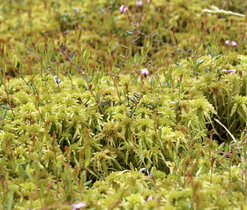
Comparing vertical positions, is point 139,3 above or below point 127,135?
above

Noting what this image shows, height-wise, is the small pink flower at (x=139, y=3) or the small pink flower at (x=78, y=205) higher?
the small pink flower at (x=139, y=3)

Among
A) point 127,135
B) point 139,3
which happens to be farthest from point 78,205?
point 139,3

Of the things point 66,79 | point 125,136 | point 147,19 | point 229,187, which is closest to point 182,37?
point 147,19

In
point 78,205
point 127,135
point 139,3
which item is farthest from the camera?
point 139,3

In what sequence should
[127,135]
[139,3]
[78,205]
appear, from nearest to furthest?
[78,205]
[127,135]
[139,3]

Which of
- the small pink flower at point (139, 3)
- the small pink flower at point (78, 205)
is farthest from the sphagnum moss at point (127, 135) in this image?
the small pink flower at point (139, 3)

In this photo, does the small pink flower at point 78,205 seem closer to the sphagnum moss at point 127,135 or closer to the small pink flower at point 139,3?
the sphagnum moss at point 127,135

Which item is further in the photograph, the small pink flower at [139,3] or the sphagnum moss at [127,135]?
the small pink flower at [139,3]

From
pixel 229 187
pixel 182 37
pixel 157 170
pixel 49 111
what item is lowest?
pixel 157 170

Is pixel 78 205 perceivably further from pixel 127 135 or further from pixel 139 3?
pixel 139 3

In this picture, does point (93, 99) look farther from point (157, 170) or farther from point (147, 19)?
point (147, 19)

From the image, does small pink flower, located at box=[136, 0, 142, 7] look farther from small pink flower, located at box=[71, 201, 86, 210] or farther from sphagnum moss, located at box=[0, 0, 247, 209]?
small pink flower, located at box=[71, 201, 86, 210]
